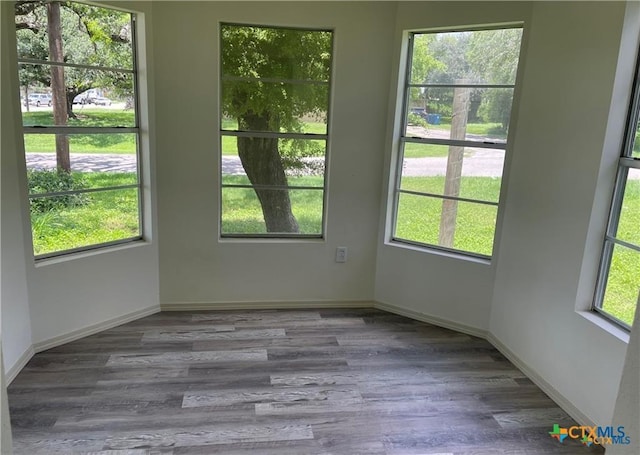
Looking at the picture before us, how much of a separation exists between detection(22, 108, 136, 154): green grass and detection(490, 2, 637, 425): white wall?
266 cm

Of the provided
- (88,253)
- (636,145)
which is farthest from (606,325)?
(88,253)

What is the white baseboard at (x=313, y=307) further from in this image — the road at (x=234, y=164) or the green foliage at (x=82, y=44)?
the green foliage at (x=82, y=44)

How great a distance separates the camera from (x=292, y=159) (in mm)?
3549

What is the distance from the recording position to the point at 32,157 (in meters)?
2.75

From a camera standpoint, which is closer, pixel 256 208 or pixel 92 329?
pixel 92 329

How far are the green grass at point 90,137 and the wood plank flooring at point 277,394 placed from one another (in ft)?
4.18

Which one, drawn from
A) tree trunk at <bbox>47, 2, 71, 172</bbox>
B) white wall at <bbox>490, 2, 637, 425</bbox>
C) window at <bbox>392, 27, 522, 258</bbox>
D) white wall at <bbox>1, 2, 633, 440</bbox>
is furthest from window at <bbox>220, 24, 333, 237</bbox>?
white wall at <bbox>490, 2, 637, 425</bbox>

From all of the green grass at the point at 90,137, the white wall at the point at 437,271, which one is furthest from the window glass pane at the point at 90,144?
the white wall at the point at 437,271

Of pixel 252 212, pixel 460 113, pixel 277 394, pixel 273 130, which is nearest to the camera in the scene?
pixel 277 394

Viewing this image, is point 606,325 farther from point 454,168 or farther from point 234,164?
point 234,164

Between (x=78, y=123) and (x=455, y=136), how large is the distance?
2573 millimetres

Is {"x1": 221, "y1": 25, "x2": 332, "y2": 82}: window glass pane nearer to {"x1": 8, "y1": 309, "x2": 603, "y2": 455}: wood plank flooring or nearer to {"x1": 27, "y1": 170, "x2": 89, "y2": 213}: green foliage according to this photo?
{"x1": 27, "y1": 170, "x2": 89, "y2": 213}: green foliage

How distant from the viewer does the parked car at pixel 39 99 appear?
271 cm

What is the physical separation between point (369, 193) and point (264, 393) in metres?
1.74
